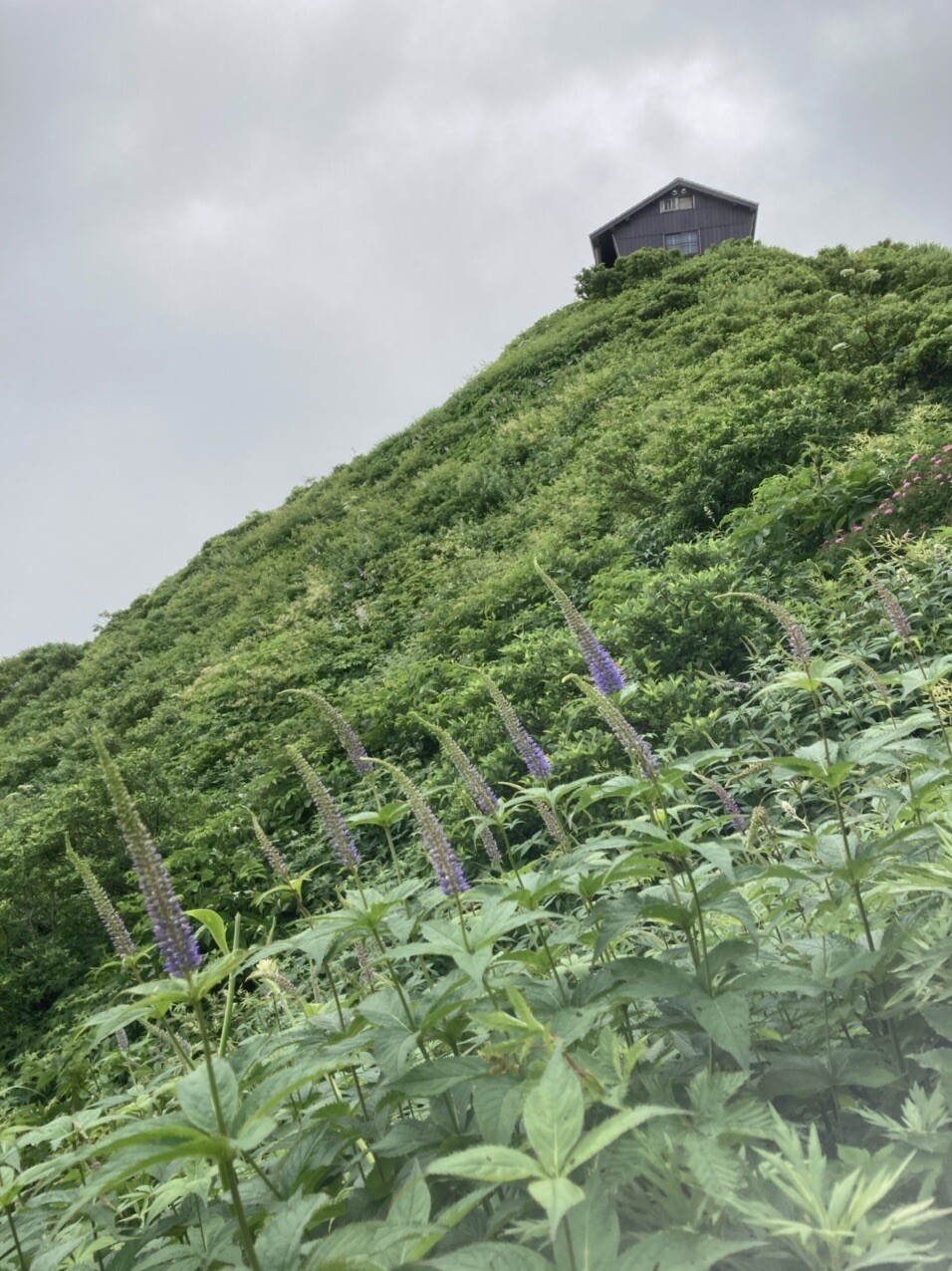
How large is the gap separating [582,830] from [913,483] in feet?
12.4

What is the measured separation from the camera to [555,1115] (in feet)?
3.29

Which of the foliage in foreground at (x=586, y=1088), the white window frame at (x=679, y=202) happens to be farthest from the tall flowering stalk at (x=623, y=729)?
the white window frame at (x=679, y=202)

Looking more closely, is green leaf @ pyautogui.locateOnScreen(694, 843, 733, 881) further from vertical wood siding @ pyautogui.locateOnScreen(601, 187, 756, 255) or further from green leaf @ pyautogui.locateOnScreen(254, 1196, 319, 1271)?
vertical wood siding @ pyautogui.locateOnScreen(601, 187, 756, 255)

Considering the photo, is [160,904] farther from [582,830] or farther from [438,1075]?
[582,830]

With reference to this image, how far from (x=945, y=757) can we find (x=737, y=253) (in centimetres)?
2187

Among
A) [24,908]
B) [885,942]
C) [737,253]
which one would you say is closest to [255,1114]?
[885,942]

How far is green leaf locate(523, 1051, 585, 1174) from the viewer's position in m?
0.96

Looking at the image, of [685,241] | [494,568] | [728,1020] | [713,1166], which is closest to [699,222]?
[685,241]

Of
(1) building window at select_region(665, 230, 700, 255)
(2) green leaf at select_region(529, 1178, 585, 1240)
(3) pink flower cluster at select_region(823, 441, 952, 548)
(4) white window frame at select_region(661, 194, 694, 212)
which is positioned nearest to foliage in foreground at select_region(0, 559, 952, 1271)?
(2) green leaf at select_region(529, 1178, 585, 1240)

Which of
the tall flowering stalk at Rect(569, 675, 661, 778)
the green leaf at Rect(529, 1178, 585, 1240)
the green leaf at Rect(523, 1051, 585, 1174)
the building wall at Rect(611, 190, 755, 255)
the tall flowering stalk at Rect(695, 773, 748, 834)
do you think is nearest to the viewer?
the green leaf at Rect(529, 1178, 585, 1240)

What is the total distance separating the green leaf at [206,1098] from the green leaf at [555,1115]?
1.58 feet

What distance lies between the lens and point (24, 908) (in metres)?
7.38

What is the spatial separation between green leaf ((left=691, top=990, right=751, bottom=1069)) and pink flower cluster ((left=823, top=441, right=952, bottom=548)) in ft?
18.0

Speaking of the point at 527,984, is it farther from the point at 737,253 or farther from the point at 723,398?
the point at 737,253
